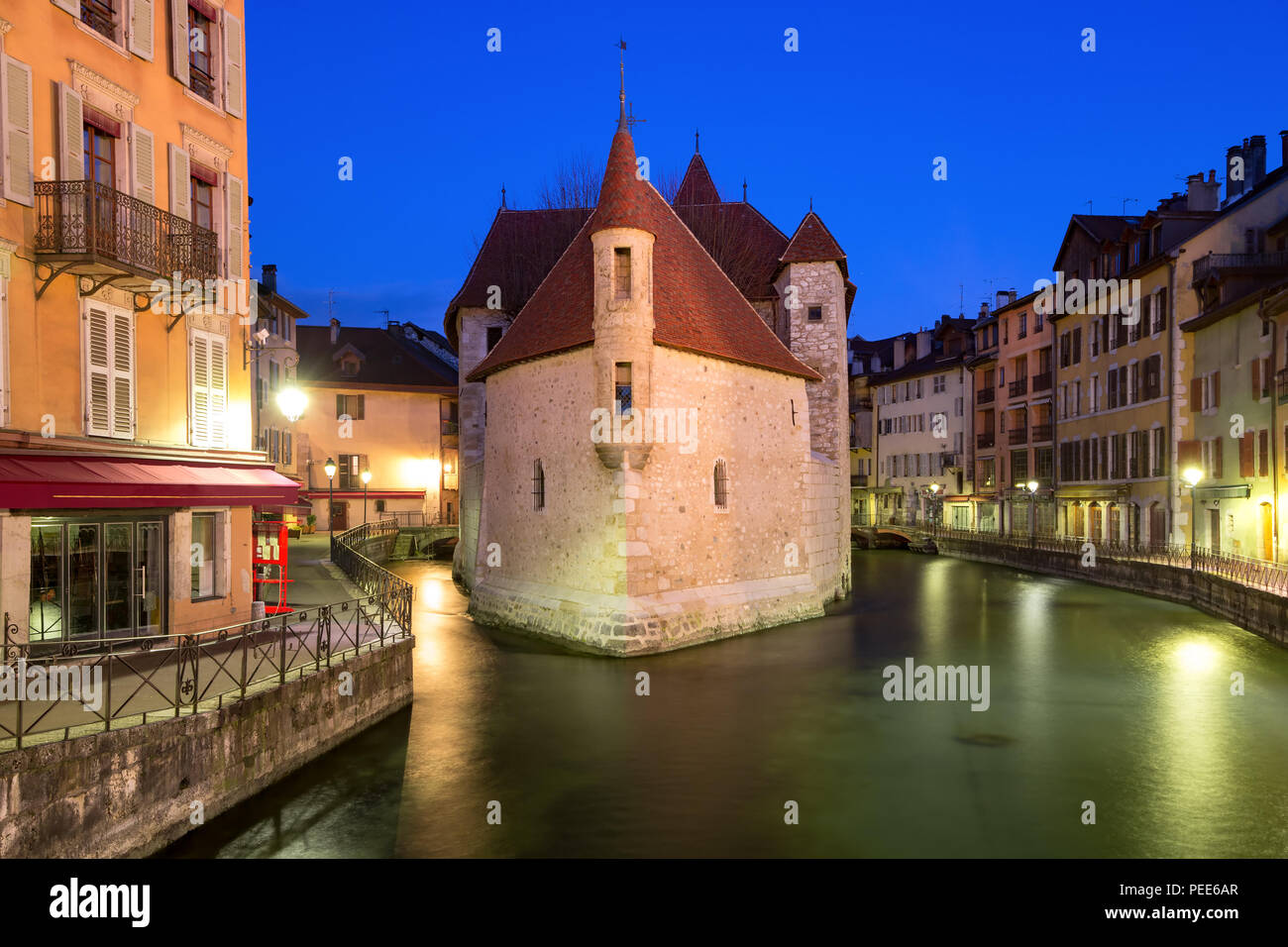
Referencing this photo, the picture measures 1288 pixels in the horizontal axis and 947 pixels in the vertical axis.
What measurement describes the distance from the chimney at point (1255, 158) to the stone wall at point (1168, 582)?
628 inches

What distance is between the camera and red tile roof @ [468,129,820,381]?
62.4 ft

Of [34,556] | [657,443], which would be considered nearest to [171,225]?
[34,556]

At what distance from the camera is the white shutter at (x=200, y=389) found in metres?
13.9

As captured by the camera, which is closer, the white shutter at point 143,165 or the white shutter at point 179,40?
the white shutter at point 143,165

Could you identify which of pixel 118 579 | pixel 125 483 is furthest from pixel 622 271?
pixel 118 579

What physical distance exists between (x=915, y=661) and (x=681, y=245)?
1181 centimetres

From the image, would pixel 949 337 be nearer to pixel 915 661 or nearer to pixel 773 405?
pixel 773 405

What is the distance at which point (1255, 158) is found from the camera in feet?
109

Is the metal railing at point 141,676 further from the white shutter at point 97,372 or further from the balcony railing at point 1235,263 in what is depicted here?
the balcony railing at point 1235,263

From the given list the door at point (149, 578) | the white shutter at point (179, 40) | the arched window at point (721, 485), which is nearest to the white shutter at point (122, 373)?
the door at point (149, 578)

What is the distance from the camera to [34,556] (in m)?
11.5

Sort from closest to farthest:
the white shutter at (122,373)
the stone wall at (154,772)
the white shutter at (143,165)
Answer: the stone wall at (154,772) < the white shutter at (122,373) < the white shutter at (143,165)

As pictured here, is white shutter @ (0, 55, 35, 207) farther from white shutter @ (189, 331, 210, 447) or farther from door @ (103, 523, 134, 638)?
door @ (103, 523, 134, 638)
